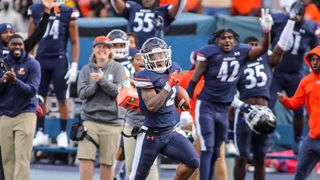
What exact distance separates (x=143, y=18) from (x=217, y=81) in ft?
7.70

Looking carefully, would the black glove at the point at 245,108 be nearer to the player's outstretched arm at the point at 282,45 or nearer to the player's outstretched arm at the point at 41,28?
the player's outstretched arm at the point at 282,45

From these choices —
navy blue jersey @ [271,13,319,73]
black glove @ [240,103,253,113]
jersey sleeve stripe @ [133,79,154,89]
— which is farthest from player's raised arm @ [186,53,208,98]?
navy blue jersey @ [271,13,319,73]

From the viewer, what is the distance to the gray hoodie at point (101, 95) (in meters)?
12.6

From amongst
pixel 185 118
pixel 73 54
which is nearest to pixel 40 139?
pixel 73 54

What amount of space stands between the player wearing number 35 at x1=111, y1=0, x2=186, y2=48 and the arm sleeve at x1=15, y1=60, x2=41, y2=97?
2.53m

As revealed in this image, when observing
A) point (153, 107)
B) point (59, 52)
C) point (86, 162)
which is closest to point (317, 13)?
point (59, 52)

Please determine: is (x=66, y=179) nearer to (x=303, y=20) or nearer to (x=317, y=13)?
(x=303, y=20)

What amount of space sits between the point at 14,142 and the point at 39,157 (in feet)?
14.2

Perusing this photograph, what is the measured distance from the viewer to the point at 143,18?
14883 millimetres

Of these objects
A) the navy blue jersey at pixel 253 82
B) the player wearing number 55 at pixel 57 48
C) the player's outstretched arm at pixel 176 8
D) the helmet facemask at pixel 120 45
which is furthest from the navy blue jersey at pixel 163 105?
the player wearing number 55 at pixel 57 48

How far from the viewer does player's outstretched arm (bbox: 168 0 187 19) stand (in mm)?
Result: 14500

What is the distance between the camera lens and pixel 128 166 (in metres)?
12.4

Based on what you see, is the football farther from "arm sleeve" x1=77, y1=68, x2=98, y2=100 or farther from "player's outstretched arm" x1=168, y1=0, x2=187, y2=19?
"player's outstretched arm" x1=168, y1=0, x2=187, y2=19

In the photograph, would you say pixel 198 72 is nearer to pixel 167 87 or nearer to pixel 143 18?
pixel 167 87
